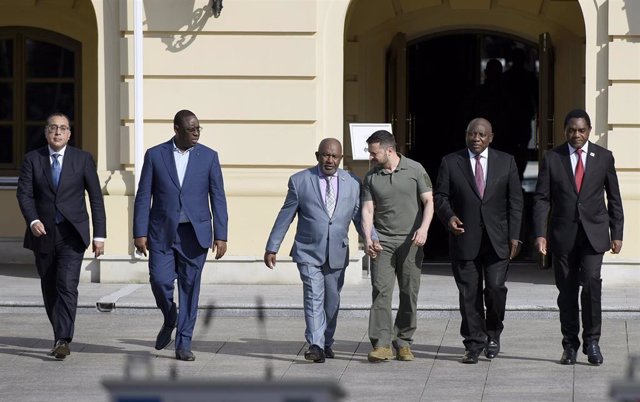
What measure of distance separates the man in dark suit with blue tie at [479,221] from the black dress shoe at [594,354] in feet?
2.17

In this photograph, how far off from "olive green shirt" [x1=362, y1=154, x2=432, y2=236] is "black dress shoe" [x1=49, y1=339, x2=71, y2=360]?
2.34 metres

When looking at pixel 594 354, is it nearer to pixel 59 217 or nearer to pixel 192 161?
pixel 192 161

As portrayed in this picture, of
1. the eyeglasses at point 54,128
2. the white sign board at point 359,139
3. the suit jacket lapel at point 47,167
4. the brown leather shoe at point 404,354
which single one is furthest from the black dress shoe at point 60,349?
the white sign board at point 359,139

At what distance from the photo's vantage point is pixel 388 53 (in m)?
17.0

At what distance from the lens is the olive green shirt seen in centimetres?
1038

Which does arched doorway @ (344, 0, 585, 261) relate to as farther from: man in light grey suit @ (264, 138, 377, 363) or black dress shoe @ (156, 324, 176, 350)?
black dress shoe @ (156, 324, 176, 350)

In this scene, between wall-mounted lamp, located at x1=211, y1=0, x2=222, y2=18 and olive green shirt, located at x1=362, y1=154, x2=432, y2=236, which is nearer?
olive green shirt, located at x1=362, y1=154, x2=432, y2=236

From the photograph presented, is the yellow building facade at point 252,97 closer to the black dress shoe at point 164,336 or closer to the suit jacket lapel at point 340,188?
the black dress shoe at point 164,336

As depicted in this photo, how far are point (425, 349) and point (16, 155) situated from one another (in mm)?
7603

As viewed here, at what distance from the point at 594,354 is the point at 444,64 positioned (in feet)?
24.8

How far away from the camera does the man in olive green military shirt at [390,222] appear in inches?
408

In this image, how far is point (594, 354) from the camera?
33.5 feet

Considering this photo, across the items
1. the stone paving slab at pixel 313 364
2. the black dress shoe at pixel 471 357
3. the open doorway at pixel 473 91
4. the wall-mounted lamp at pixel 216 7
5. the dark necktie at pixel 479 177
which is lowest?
the stone paving slab at pixel 313 364

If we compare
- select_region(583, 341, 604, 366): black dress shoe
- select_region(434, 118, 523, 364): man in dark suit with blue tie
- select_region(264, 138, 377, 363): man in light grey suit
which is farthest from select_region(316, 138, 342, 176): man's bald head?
select_region(583, 341, 604, 366): black dress shoe
